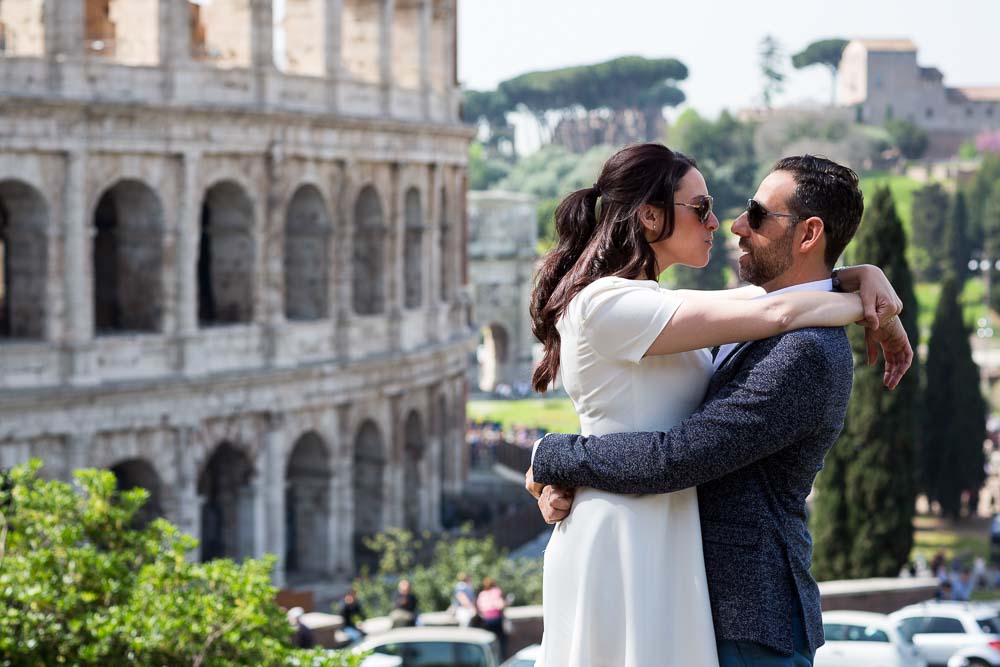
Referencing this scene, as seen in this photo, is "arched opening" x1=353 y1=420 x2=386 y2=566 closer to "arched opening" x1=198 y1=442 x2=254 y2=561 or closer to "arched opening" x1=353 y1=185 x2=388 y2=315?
"arched opening" x1=353 y1=185 x2=388 y2=315

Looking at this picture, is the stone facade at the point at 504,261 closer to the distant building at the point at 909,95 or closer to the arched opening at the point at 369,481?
the arched opening at the point at 369,481

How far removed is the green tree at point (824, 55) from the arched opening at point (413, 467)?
139 m

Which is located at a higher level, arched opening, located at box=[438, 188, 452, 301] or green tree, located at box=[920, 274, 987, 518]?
arched opening, located at box=[438, 188, 452, 301]

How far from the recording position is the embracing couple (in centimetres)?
548

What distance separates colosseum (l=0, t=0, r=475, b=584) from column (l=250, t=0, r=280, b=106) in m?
0.05

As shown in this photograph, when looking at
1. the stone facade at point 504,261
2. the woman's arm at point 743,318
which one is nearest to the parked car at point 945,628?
the woman's arm at point 743,318

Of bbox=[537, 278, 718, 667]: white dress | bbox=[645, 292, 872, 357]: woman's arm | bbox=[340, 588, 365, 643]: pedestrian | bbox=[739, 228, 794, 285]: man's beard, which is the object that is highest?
bbox=[739, 228, 794, 285]: man's beard

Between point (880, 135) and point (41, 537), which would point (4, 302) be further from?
point (880, 135)

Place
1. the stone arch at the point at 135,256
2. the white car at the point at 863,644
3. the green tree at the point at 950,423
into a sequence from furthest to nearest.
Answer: the green tree at the point at 950,423, the stone arch at the point at 135,256, the white car at the point at 863,644

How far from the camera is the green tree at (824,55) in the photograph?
6836 inches

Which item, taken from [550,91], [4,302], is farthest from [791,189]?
[550,91]

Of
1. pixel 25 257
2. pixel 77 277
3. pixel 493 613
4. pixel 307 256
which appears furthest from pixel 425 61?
pixel 493 613

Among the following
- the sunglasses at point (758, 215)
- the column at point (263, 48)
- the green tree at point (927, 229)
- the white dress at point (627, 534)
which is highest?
the column at point (263, 48)

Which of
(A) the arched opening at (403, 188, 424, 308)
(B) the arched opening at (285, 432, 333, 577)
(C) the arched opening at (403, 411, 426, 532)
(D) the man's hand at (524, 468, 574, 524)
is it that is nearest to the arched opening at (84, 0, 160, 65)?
(B) the arched opening at (285, 432, 333, 577)
